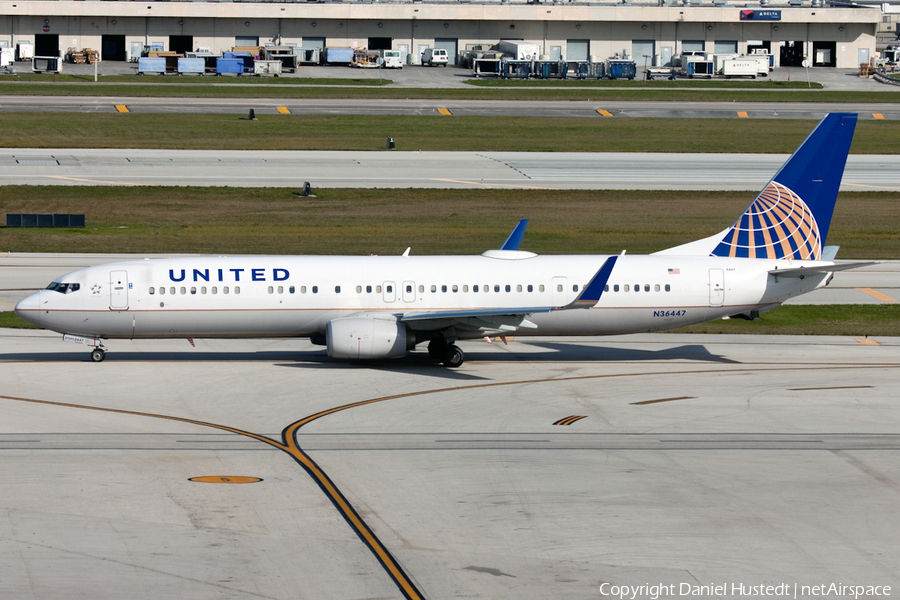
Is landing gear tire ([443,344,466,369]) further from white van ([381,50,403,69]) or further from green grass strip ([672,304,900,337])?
white van ([381,50,403,69])

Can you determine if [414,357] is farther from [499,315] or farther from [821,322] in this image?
[821,322]

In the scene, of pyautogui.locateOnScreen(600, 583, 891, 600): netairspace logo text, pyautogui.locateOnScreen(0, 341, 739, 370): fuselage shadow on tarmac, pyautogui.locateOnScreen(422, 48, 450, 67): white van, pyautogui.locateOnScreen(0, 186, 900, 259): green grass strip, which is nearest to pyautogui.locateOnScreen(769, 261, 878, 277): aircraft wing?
pyautogui.locateOnScreen(0, 341, 739, 370): fuselage shadow on tarmac

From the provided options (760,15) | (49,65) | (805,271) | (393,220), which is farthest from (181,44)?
(805,271)

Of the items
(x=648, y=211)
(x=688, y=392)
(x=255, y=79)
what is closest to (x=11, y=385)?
(x=688, y=392)

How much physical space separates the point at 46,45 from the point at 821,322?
435 feet

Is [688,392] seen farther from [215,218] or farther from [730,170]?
[730,170]

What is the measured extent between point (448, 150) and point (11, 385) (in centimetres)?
6155

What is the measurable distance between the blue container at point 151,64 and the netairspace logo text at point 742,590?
417ft

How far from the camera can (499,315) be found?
34.8 m

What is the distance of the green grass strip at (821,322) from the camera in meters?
42.9

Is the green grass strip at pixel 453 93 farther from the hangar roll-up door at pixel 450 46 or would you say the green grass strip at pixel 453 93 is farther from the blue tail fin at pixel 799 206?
the blue tail fin at pixel 799 206

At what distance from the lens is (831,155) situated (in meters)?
39.2

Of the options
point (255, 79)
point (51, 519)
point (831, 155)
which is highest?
point (255, 79)

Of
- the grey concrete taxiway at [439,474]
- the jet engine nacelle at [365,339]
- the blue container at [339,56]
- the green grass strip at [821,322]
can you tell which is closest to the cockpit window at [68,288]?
the grey concrete taxiway at [439,474]
